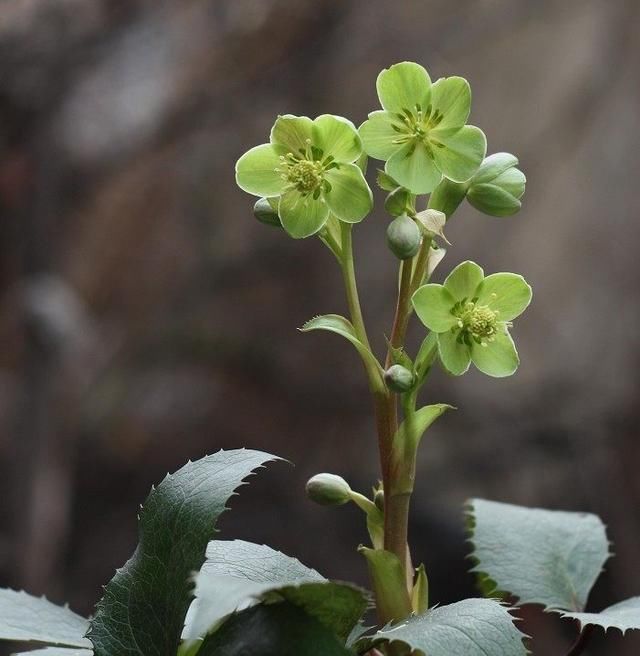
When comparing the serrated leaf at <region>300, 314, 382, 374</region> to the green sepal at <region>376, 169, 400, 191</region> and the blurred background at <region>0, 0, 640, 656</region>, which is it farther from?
the blurred background at <region>0, 0, 640, 656</region>

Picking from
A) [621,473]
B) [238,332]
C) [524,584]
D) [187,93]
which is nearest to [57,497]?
[238,332]

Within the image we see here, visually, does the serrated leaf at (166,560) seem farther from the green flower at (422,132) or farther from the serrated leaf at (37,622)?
the green flower at (422,132)

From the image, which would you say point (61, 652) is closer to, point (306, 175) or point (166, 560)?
point (166, 560)

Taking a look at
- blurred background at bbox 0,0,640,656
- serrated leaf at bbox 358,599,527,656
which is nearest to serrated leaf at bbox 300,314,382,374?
serrated leaf at bbox 358,599,527,656

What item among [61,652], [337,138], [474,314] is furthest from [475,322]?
[61,652]

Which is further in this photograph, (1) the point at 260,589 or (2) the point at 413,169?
(2) the point at 413,169

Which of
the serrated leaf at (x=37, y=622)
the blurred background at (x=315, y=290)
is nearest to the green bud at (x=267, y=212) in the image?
the serrated leaf at (x=37, y=622)
